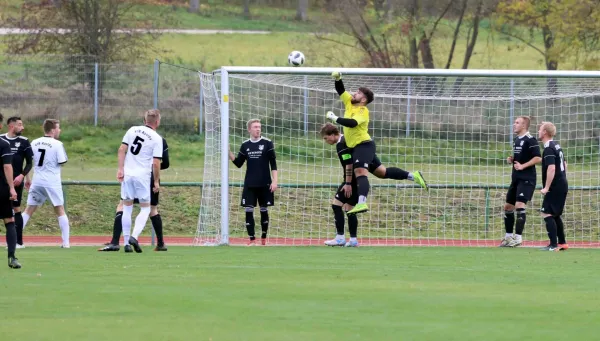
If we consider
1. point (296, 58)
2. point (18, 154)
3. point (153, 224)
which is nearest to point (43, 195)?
point (18, 154)

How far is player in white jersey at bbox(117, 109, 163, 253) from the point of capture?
14.2 metres

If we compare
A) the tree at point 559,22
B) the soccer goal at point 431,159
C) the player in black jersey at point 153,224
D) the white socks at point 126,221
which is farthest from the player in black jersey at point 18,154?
the tree at point 559,22

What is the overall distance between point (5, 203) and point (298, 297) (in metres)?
4.10

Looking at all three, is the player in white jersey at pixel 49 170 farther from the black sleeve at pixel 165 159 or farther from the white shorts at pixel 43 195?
the black sleeve at pixel 165 159

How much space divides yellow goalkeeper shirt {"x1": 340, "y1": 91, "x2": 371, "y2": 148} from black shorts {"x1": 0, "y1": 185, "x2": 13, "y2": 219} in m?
5.47

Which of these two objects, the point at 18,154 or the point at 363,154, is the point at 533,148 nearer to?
the point at 363,154

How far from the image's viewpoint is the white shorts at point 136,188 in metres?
14.3

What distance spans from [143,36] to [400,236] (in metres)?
17.0

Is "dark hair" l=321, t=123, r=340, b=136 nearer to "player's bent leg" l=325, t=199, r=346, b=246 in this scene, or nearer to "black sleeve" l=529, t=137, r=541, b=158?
"player's bent leg" l=325, t=199, r=346, b=246

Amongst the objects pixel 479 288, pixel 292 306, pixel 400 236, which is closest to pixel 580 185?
pixel 400 236

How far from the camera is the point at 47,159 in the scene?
52.7 ft

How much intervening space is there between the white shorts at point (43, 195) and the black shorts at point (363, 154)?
14.9 feet

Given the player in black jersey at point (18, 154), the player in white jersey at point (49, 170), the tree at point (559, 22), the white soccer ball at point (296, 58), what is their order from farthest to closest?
the tree at point (559, 22) → the white soccer ball at point (296, 58) → the player in white jersey at point (49, 170) → the player in black jersey at point (18, 154)

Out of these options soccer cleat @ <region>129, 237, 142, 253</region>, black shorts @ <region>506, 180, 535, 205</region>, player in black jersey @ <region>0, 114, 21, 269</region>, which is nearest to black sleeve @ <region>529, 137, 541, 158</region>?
black shorts @ <region>506, 180, 535, 205</region>
